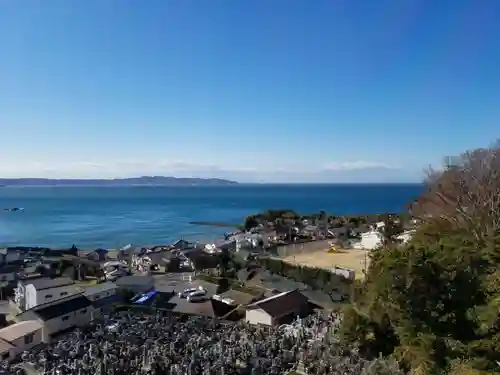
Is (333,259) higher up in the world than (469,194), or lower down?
lower down

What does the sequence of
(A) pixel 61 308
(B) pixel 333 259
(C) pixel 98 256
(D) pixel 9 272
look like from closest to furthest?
(A) pixel 61 308 → (D) pixel 9 272 → (B) pixel 333 259 → (C) pixel 98 256

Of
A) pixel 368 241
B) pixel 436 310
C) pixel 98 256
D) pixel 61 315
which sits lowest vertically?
pixel 98 256

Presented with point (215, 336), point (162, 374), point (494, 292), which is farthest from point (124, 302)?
point (494, 292)

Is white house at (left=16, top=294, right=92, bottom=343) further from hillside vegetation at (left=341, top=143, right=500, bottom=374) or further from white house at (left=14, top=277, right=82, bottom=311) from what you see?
hillside vegetation at (left=341, top=143, right=500, bottom=374)

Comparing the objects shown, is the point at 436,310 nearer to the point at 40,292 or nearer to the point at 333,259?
the point at 40,292

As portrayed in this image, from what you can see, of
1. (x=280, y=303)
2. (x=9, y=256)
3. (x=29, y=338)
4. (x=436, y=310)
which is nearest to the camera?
(x=436, y=310)

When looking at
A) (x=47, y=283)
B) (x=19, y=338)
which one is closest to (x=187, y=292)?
(x=47, y=283)

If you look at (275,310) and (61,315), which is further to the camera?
(275,310)

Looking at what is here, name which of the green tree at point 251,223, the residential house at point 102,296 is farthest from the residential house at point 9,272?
the green tree at point 251,223
